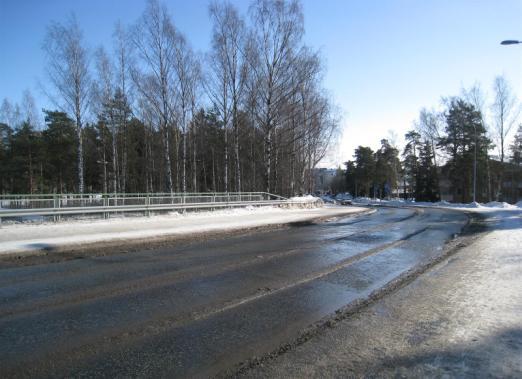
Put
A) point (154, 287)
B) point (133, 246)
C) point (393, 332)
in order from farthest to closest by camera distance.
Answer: point (133, 246) → point (154, 287) → point (393, 332)

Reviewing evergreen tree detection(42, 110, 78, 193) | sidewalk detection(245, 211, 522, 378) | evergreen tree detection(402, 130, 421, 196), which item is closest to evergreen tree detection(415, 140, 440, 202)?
evergreen tree detection(402, 130, 421, 196)

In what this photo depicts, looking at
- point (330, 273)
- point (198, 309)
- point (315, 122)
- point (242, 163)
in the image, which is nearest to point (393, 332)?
point (198, 309)

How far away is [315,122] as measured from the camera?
35.3m

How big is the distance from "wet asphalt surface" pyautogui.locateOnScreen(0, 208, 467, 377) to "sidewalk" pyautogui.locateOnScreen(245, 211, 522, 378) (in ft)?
1.65

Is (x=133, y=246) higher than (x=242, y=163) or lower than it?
lower

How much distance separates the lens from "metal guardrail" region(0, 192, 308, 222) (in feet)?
48.1

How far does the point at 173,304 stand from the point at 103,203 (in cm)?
1300

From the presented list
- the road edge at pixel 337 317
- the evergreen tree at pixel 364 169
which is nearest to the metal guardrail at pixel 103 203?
the road edge at pixel 337 317

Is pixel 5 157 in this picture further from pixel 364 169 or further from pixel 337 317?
pixel 364 169

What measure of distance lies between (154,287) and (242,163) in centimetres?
4386

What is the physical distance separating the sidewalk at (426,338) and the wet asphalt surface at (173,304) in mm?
501

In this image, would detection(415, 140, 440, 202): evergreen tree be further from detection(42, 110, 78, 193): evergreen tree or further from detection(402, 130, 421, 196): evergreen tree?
detection(42, 110, 78, 193): evergreen tree

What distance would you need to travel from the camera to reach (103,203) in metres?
17.2

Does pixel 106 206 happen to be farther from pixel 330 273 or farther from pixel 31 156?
pixel 31 156
